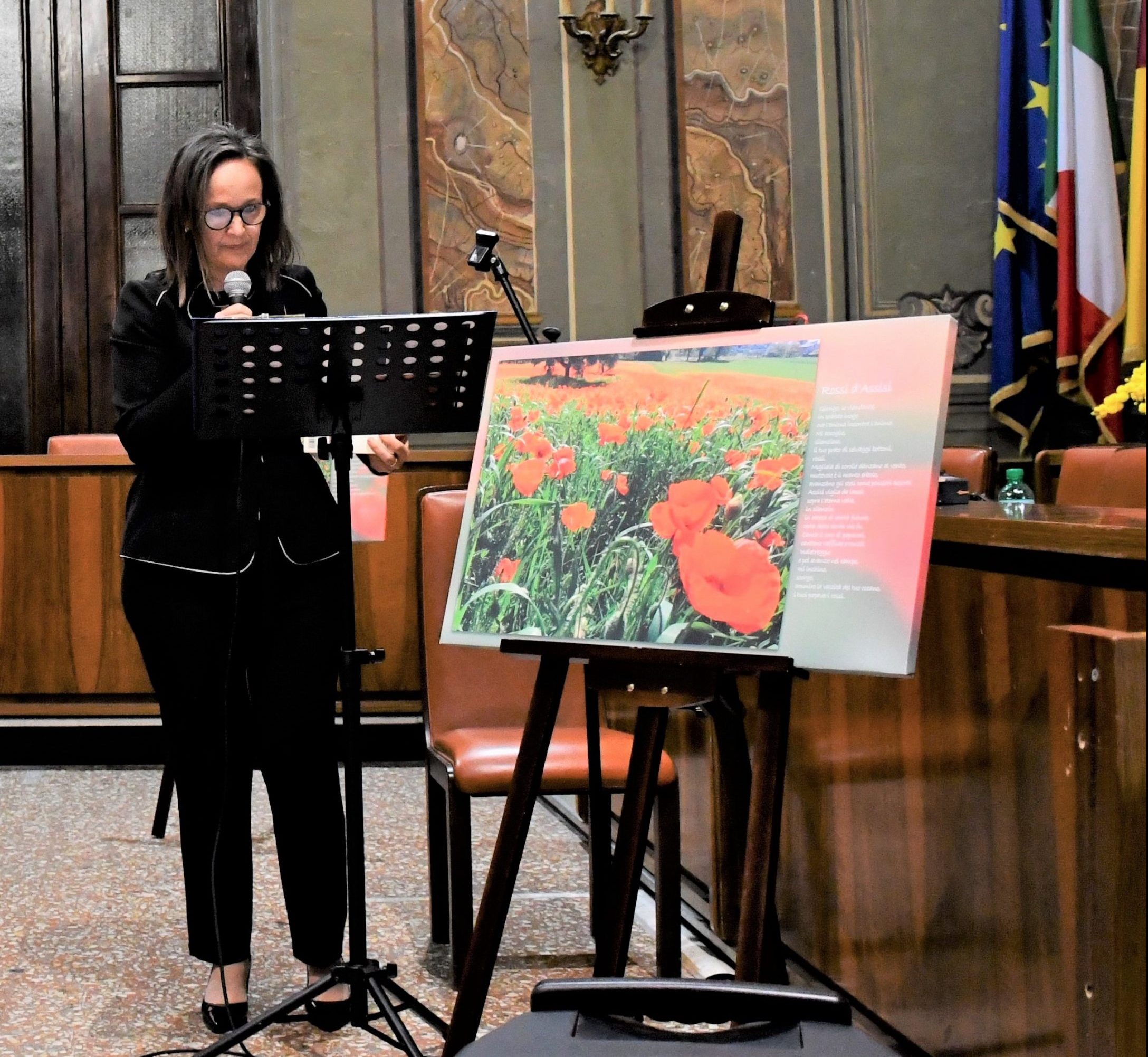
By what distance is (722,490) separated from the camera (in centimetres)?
176

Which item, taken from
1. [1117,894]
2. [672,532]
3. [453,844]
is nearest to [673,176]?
[453,844]

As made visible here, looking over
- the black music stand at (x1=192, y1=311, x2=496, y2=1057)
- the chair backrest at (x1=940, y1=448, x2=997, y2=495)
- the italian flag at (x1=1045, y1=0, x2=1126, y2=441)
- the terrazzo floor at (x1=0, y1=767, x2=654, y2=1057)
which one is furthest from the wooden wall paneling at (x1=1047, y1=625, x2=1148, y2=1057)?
the italian flag at (x1=1045, y1=0, x2=1126, y2=441)

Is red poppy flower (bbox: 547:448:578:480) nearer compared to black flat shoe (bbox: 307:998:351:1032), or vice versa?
red poppy flower (bbox: 547:448:578:480)

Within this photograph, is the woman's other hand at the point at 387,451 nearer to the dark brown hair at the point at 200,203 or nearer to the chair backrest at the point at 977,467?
the dark brown hair at the point at 200,203

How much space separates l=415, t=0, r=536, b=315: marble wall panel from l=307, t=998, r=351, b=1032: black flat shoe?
11.7 feet

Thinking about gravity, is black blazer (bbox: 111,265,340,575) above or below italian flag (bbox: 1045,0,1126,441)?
below

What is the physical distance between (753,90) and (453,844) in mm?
3972

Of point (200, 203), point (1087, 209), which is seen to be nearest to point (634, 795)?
point (200, 203)

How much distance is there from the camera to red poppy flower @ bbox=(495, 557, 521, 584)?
6.28ft

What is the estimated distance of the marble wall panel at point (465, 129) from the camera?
5.58 metres

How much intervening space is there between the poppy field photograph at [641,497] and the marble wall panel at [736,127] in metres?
3.84

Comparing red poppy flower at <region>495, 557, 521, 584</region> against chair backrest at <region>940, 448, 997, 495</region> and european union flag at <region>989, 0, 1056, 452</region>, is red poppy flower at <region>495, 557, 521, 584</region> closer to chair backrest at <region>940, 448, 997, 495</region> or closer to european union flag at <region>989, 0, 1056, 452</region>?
chair backrest at <region>940, 448, 997, 495</region>

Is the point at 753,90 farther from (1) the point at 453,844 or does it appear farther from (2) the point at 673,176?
(1) the point at 453,844

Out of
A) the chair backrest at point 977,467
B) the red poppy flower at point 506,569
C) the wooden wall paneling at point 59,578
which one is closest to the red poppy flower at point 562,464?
the red poppy flower at point 506,569
